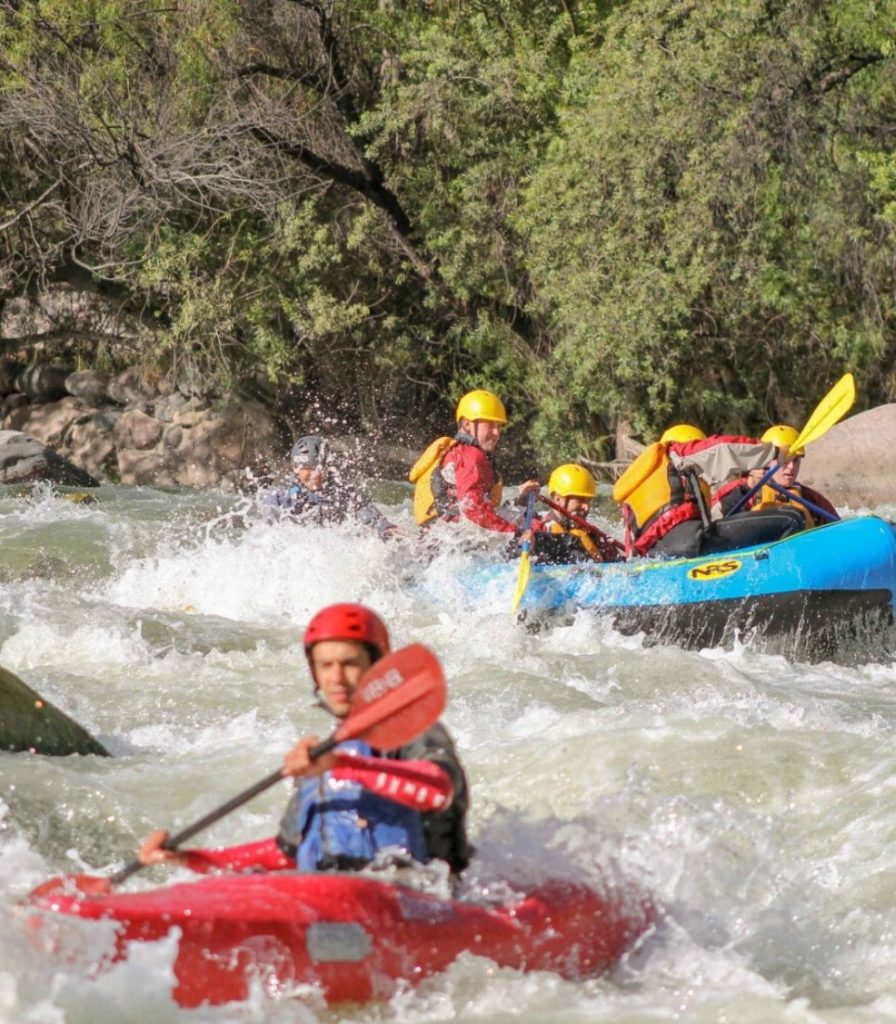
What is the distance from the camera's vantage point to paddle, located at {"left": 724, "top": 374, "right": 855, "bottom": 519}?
8906 millimetres

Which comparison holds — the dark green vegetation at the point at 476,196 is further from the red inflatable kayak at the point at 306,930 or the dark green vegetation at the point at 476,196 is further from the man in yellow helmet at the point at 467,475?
the red inflatable kayak at the point at 306,930

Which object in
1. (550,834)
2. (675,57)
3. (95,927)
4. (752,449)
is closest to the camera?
(95,927)

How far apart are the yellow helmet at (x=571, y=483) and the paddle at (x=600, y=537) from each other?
0.08 meters

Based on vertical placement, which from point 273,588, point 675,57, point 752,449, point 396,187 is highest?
point 675,57

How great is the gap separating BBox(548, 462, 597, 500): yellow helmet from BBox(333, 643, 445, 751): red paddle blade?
17.7 ft

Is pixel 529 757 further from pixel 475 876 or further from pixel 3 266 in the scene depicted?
pixel 3 266

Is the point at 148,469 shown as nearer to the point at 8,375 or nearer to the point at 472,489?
the point at 8,375

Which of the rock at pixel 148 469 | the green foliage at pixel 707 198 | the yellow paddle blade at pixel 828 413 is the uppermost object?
the green foliage at pixel 707 198

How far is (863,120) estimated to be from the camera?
53.4 feet

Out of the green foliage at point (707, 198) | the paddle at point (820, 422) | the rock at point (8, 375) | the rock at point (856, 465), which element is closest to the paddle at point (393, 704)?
the paddle at point (820, 422)

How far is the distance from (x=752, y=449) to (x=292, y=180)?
394 inches

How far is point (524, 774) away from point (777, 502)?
13.6 feet

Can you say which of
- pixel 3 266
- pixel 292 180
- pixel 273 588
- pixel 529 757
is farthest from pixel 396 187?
pixel 529 757

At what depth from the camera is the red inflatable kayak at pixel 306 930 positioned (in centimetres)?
353
